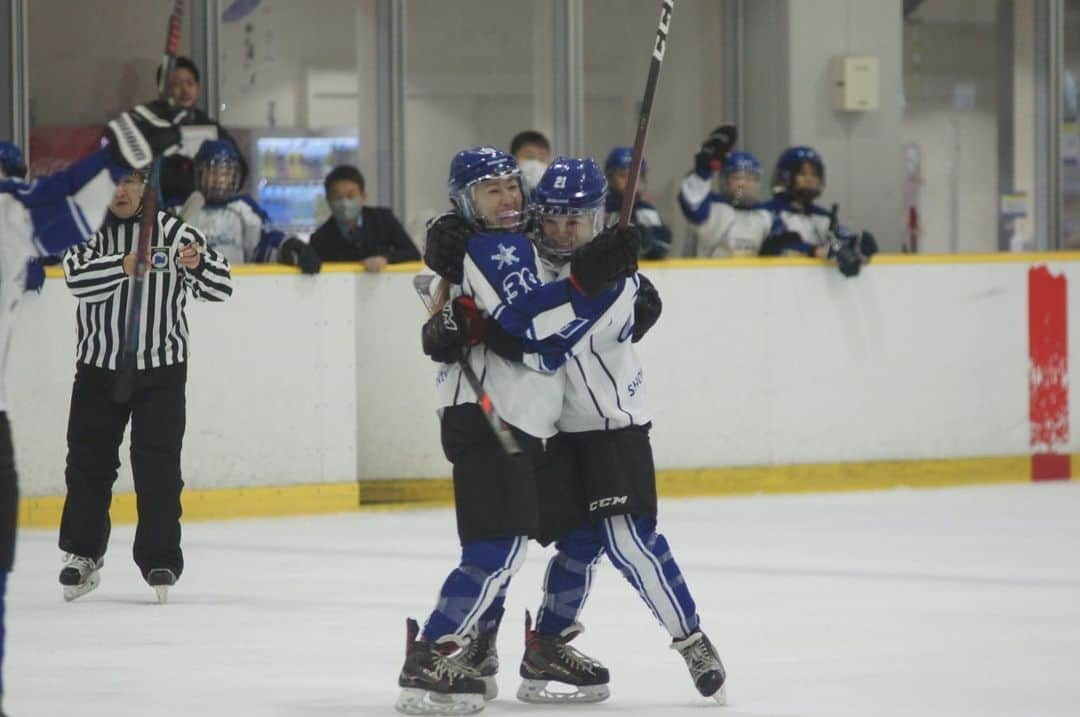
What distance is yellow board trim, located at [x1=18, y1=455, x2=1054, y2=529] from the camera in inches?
300

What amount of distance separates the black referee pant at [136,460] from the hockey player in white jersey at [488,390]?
5.86 feet

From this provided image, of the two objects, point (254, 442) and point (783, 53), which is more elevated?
point (783, 53)

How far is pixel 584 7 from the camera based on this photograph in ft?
32.6

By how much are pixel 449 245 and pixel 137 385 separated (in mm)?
1965

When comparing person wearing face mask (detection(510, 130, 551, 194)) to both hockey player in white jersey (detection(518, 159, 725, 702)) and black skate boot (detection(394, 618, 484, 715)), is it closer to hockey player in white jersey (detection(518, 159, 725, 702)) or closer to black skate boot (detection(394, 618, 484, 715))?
hockey player in white jersey (detection(518, 159, 725, 702))

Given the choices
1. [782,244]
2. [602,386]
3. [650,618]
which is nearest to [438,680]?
[602,386]

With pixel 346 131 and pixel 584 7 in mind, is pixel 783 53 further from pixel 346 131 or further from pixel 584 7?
pixel 346 131

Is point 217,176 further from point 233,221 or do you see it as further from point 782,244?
point 782,244

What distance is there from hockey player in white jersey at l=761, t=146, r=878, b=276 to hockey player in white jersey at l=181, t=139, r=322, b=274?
6.67ft

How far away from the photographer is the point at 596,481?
425 cm

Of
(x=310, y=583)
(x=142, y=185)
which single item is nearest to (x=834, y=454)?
(x=310, y=583)

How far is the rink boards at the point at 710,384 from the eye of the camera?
767 cm

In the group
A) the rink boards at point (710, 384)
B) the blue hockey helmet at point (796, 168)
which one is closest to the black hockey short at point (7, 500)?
the rink boards at point (710, 384)

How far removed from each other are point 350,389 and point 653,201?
256 centimetres
